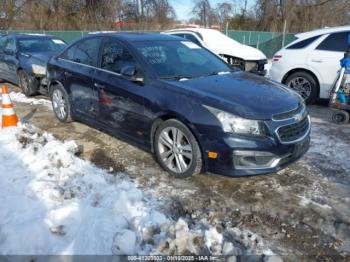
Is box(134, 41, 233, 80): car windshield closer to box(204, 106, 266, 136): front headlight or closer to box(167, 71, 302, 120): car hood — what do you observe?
box(167, 71, 302, 120): car hood

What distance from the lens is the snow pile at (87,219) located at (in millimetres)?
2787

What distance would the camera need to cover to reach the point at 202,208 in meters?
3.43

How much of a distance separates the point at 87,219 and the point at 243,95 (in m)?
2.08

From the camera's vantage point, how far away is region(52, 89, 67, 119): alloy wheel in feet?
19.3

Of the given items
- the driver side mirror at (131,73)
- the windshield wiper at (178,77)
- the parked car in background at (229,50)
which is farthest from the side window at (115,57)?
the parked car in background at (229,50)

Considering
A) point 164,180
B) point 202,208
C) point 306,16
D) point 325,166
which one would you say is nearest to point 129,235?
point 202,208

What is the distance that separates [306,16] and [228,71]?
1344 inches

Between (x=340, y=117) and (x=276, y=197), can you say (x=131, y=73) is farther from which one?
(x=340, y=117)

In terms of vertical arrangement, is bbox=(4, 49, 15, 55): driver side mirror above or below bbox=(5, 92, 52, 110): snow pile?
above

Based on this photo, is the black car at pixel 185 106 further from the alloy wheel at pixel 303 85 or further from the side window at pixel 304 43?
the side window at pixel 304 43

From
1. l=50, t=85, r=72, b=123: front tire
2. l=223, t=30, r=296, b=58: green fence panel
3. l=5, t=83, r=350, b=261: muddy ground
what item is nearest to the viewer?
l=5, t=83, r=350, b=261: muddy ground

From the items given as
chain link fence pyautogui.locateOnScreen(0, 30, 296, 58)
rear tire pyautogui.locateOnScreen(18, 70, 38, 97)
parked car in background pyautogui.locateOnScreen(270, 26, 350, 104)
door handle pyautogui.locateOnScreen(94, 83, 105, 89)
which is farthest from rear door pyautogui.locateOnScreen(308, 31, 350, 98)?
chain link fence pyautogui.locateOnScreen(0, 30, 296, 58)

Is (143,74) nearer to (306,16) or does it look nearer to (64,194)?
(64,194)

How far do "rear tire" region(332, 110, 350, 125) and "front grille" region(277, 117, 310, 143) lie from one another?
260 centimetres
